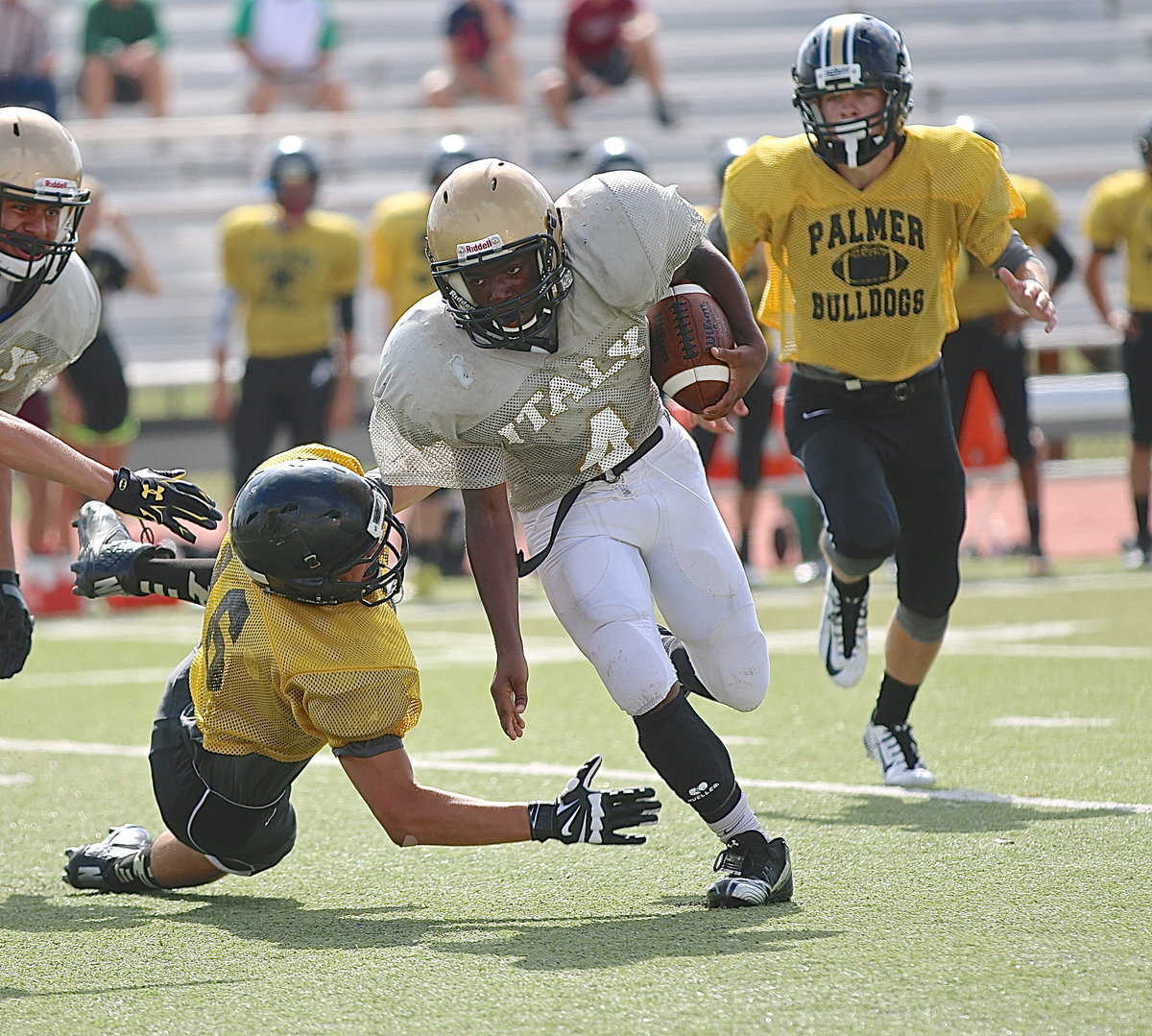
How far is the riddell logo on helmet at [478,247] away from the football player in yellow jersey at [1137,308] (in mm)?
6086

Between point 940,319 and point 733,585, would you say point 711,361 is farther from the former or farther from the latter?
point 940,319

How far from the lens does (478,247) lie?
3.58 metres

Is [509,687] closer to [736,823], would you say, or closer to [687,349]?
[736,823]

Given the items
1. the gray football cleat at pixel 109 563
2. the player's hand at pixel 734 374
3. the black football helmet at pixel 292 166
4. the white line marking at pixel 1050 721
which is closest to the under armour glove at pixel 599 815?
the player's hand at pixel 734 374

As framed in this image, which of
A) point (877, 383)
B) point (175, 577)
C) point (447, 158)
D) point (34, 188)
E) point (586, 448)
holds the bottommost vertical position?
point (175, 577)

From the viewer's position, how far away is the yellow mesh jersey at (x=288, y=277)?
918 centimetres

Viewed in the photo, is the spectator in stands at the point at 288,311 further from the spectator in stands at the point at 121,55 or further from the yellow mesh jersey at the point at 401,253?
the spectator in stands at the point at 121,55

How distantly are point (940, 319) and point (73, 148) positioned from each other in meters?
Result: 2.12

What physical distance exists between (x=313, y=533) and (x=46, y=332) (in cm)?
123

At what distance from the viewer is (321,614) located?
343 cm

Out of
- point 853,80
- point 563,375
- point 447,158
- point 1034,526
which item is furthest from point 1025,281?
point 447,158

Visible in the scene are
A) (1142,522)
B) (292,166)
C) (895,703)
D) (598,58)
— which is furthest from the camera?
(598,58)

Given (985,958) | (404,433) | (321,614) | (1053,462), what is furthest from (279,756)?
(1053,462)

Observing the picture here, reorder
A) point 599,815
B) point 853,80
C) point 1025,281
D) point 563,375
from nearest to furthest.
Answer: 1. point 599,815
2. point 563,375
3. point 1025,281
4. point 853,80
